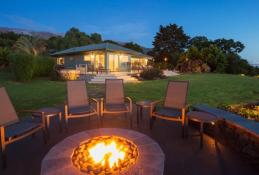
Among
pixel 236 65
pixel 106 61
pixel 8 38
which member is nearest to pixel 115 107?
pixel 106 61

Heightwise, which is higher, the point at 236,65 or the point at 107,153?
the point at 236,65

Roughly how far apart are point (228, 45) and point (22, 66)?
1594 inches

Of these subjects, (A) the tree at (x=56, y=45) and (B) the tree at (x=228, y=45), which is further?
(B) the tree at (x=228, y=45)

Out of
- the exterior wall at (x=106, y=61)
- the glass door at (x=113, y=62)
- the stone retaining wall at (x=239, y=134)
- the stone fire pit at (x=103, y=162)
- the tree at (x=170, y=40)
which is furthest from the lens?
the tree at (x=170, y=40)

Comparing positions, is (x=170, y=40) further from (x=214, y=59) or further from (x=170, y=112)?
(x=170, y=112)

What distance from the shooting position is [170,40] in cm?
4338

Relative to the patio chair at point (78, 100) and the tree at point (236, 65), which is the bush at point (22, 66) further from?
the tree at point (236, 65)

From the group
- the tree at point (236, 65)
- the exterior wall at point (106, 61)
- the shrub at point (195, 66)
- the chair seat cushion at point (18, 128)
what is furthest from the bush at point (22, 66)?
the tree at point (236, 65)

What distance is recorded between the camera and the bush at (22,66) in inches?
488

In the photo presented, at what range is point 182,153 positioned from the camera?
2865 mm

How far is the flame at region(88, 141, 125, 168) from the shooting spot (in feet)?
6.07

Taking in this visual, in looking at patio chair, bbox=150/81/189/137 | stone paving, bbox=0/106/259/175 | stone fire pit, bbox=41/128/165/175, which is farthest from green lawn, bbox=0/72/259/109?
stone fire pit, bbox=41/128/165/175

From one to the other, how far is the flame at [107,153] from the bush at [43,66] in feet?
52.3

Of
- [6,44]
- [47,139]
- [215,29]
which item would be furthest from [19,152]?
[215,29]
